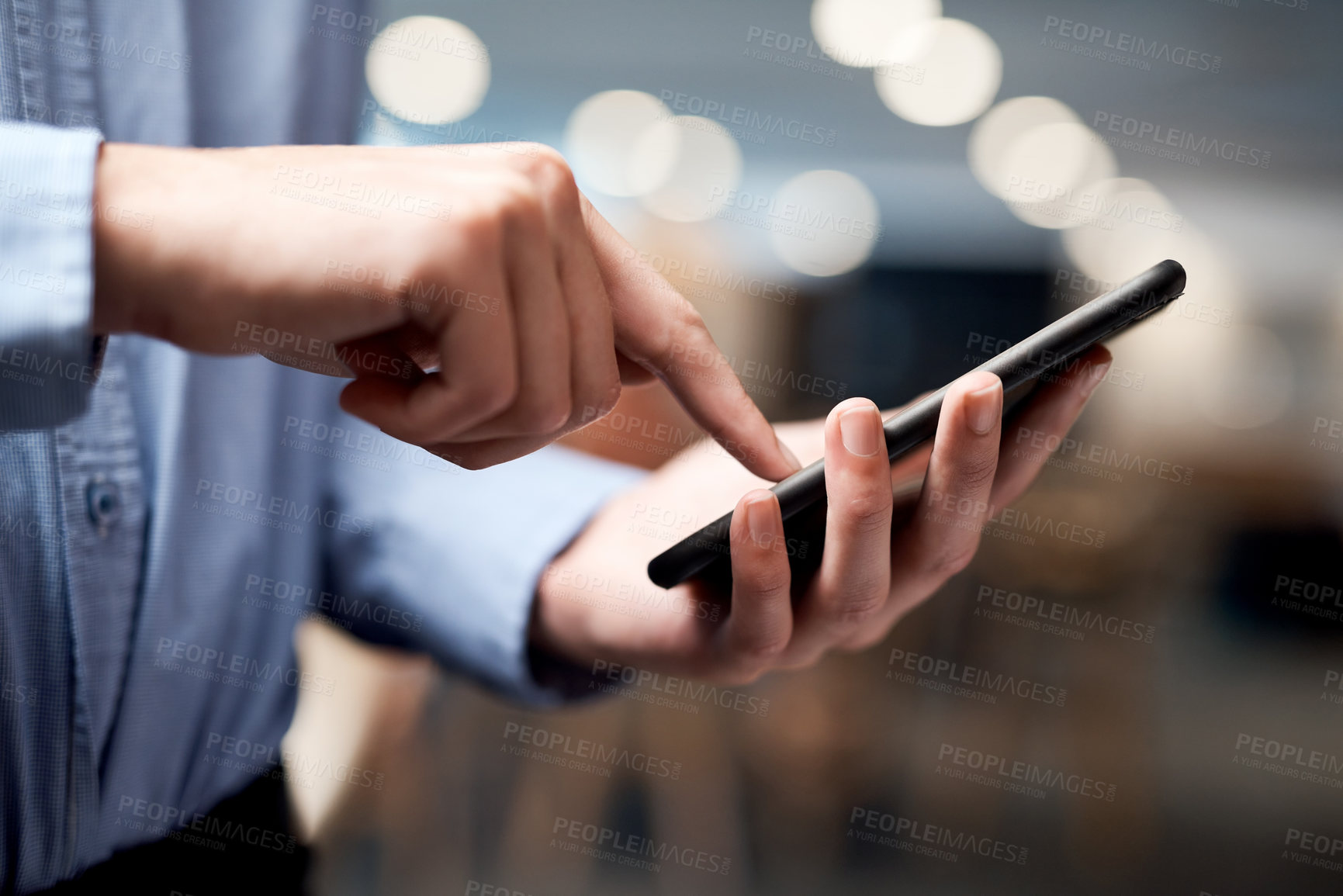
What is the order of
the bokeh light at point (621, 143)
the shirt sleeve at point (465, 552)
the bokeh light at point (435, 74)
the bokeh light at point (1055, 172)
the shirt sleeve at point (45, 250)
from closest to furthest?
the shirt sleeve at point (45, 250)
the shirt sleeve at point (465, 552)
the bokeh light at point (435, 74)
the bokeh light at point (1055, 172)
the bokeh light at point (621, 143)

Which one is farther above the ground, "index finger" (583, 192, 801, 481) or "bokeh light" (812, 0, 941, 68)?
"bokeh light" (812, 0, 941, 68)

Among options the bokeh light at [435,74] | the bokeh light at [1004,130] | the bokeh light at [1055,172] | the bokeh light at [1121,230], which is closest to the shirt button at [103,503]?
the bokeh light at [435,74]

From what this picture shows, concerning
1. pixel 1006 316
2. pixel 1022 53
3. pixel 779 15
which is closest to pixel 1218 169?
pixel 1022 53

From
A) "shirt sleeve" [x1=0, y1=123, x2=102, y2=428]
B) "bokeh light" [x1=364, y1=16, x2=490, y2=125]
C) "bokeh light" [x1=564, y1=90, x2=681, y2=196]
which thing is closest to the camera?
"shirt sleeve" [x1=0, y1=123, x2=102, y2=428]

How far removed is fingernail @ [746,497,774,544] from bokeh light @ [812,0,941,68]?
6.78 ft

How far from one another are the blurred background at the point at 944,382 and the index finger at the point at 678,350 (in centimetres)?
116

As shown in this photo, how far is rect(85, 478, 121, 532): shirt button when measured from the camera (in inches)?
19.5

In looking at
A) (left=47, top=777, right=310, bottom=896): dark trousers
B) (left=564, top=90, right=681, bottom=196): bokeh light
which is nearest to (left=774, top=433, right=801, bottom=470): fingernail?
(left=47, top=777, right=310, bottom=896): dark trousers

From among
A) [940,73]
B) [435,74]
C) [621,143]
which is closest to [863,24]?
[940,73]

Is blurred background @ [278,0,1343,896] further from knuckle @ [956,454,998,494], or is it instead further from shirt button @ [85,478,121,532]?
knuckle @ [956,454,998,494]

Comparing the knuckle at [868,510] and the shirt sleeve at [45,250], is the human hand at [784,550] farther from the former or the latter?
the shirt sleeve at [45,250]

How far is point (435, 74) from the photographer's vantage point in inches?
92.7

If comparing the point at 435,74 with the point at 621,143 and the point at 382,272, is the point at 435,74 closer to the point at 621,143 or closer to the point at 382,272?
the point at 621,143

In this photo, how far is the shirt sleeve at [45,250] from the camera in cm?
28
